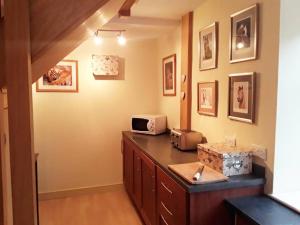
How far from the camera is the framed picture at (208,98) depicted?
2256mm

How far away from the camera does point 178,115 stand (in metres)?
3.12

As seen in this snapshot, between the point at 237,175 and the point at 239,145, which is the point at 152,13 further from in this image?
the point at 237,175

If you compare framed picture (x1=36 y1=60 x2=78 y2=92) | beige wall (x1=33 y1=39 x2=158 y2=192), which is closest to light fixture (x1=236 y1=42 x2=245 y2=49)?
beige wall (x1=33 y1=39 x2=158 y2=192)

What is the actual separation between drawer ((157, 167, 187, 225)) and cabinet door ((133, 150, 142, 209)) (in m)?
0.63

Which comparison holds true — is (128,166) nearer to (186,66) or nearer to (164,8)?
(186,66)

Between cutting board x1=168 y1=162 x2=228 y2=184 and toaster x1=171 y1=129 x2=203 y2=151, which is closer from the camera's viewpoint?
cutting board x1=168 y1=162 x2=228 y2=184

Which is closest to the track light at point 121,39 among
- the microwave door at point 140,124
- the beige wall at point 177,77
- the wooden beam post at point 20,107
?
the beige wall at point 177,77

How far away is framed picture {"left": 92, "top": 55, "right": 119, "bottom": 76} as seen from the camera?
→ 3.49 metres

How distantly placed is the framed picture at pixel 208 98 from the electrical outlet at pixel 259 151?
57 centimetres

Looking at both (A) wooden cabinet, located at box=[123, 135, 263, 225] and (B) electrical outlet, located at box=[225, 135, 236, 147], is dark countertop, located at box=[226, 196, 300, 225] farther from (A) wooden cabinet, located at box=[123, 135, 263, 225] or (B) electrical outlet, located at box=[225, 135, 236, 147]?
(B) electrical outlet, located at box=[225, 135, 236, 147]

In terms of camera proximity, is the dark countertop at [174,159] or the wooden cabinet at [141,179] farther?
the wooden cabinet at [141,179]

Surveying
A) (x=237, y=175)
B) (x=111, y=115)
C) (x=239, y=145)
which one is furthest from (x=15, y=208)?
(x=111, y=115)

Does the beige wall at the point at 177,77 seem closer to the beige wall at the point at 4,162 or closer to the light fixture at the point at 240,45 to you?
the light fixture at the point at 240,45

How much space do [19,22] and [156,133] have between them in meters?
2.63
